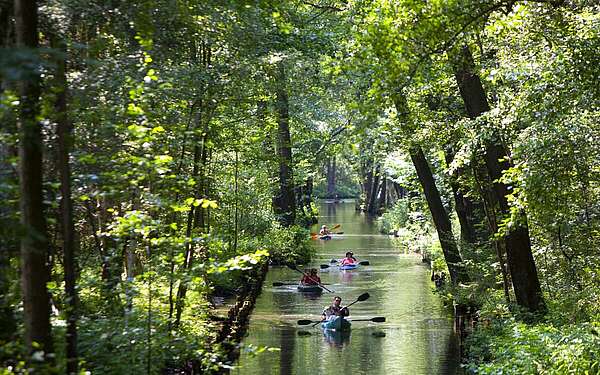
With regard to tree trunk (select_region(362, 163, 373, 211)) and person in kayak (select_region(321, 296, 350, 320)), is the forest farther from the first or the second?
tree trunk (select_region(362, 163, 373, 211))

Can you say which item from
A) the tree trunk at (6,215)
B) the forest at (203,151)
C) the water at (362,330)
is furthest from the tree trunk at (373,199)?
the tree trunk at (6,215)

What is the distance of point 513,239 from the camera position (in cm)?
1378

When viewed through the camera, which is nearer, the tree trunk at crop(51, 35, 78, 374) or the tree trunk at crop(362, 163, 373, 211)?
the tree trunk at crop(51, 35, 78, 374)

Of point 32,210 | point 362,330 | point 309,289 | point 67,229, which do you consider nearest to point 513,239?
point 362,330

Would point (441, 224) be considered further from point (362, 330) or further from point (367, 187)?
point (367, 187)

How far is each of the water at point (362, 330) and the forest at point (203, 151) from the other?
2.77ft

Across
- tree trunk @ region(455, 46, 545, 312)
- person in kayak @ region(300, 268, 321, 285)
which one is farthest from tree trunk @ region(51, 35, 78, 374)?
person in kayak @ region(300, 268, 321, 285)

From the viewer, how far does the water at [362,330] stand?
1429 centimetres

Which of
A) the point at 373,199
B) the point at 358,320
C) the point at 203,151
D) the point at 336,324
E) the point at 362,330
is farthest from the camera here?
the point at 373,199

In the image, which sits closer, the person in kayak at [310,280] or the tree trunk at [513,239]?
the tree trunk at [513,239]

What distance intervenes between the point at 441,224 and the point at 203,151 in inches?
333

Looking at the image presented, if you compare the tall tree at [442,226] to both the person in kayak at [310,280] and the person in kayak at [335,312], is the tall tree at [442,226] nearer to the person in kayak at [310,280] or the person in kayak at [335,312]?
the person in kayak at [335,312]

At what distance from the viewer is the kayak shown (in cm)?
1758

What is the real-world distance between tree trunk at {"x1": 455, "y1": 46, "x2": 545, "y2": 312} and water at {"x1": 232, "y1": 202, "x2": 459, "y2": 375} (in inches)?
74.4
